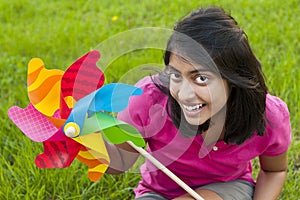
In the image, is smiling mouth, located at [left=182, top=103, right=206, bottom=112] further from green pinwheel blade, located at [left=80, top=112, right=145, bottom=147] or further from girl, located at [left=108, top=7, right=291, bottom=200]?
green pinwheel blade, located at [left=80, top=112, right=145, bottom=147]

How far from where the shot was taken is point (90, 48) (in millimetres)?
2223

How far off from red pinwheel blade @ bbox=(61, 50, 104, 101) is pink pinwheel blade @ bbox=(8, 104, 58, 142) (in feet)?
0.24

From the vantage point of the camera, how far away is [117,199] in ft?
5.13

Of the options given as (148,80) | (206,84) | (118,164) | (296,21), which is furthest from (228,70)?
(296,21)

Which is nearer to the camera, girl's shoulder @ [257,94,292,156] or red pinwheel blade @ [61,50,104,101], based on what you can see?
red pinwheel blade @ [61,50,104,101]

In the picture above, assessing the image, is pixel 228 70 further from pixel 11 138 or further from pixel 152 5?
pixel 152 5

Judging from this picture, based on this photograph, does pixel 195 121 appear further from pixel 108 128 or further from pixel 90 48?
pixel 90 48

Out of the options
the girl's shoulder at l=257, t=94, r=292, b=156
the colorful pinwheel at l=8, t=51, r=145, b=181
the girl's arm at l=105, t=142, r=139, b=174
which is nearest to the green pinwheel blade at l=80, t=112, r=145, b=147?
the colorful pinwheel at l=8, t=51, r=145, b=181

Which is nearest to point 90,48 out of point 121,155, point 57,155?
point 121,155

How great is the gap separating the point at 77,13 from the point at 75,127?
61.9 inches

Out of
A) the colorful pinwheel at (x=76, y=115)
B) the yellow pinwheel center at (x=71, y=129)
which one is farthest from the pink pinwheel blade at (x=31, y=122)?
the yellow pinwheel center at (x=71, y=129)

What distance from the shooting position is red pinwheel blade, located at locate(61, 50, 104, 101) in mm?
1136

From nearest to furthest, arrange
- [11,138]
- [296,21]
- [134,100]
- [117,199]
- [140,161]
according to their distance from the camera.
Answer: [134,100], [140,161], [117,199], [11,138], [296,21]

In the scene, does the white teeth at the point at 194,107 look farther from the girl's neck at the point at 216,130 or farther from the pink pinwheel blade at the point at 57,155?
the pink pinwheel blade at the point at 57,155
